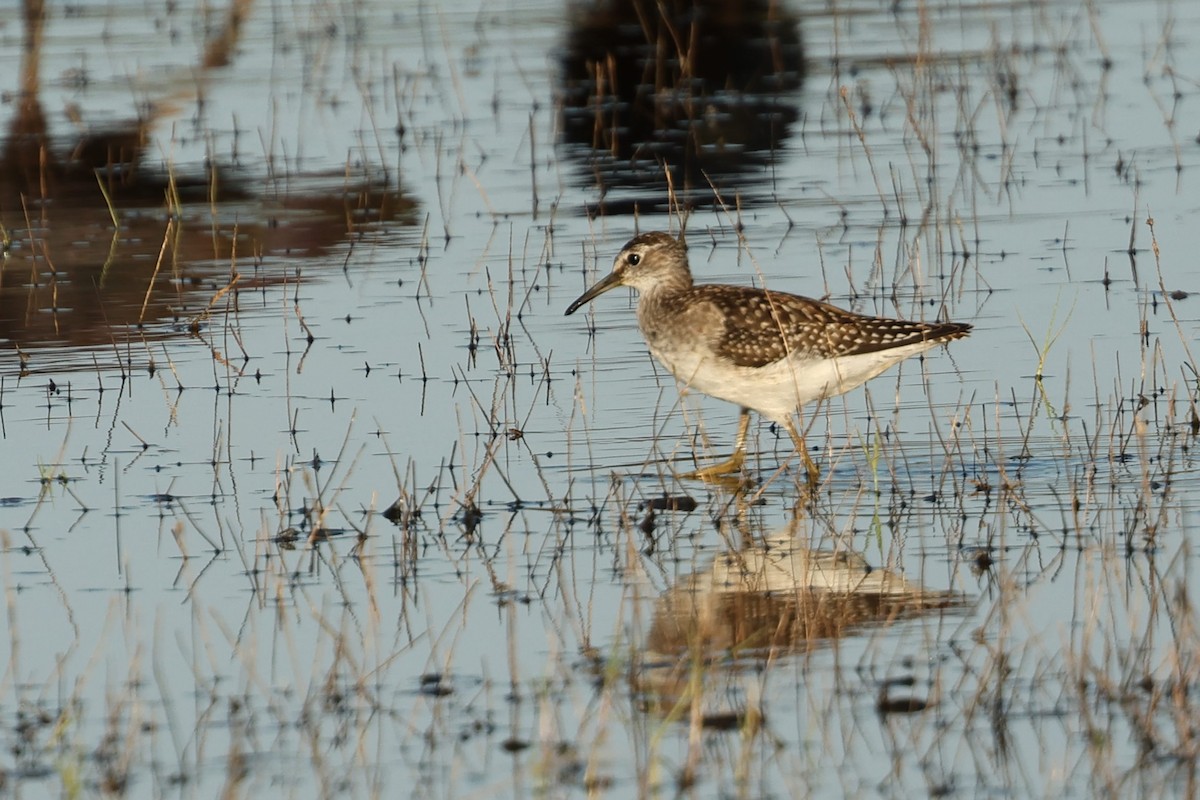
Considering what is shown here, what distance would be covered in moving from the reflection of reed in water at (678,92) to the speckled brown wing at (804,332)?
4.53m

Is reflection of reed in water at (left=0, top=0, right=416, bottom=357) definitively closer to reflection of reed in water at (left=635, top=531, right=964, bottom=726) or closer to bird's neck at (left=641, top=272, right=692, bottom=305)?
bird's neck at (left=641, top=272, right=692, bottom=305)

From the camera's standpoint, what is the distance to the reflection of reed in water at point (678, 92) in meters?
16.5

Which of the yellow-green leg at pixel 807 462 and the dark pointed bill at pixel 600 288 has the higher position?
the dark pointed bill at pixel 600 288

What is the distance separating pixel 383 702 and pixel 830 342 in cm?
364

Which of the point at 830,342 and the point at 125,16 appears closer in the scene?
the point at 830,342

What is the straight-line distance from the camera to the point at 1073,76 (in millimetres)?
18828

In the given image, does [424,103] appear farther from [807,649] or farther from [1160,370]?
[807,649]

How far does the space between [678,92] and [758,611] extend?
12.5 m

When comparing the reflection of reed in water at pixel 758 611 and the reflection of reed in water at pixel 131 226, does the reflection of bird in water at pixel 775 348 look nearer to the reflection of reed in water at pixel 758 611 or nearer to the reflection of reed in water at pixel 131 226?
the reflection of reed in water at pixel 758 611

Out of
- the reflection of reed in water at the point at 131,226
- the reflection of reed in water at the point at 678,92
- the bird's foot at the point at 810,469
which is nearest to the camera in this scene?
the bird's foot at the point at 810,469

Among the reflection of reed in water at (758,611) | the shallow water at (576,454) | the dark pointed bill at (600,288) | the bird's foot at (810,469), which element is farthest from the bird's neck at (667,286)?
the reflection of reed in water at (758,611)

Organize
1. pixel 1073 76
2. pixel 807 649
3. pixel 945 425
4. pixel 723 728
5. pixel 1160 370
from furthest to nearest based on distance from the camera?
pixel 1073 76
pixel 1160 370
pixel 945 425
pixel 807 649
pixel 723 728

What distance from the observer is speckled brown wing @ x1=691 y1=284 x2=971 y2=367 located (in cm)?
945

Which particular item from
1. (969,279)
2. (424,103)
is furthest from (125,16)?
(969,279)
